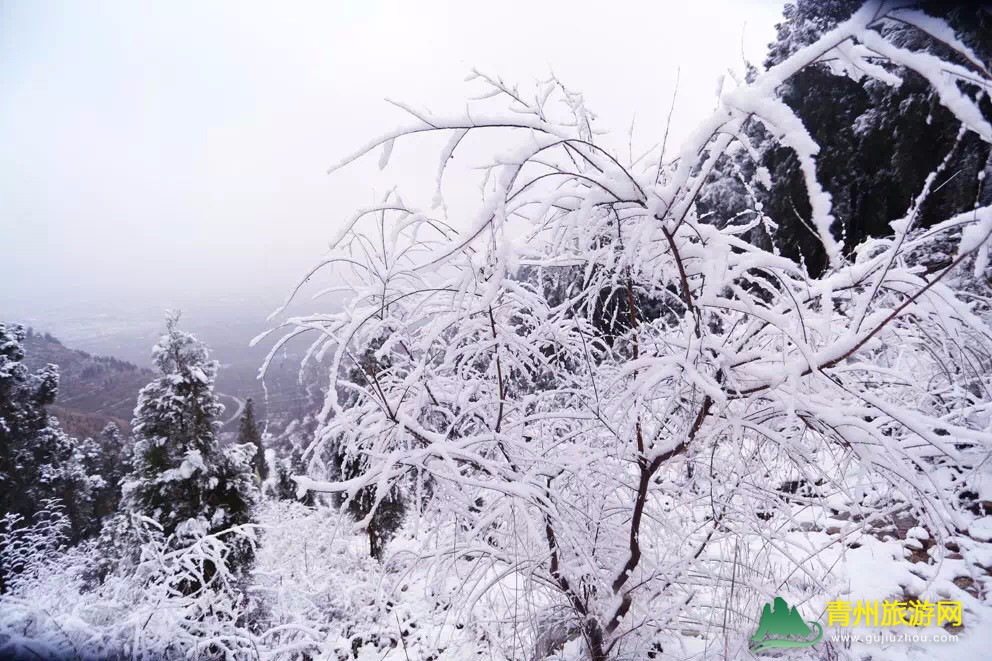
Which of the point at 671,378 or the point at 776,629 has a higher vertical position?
the point at 671,378

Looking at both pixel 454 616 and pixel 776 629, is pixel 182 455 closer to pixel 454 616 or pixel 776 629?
pixel 454 616

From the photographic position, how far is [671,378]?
4.77ft

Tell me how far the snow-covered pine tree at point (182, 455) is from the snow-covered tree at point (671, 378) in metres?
10.7

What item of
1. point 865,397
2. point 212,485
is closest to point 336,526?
point 865,397

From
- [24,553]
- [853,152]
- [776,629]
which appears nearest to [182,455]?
[24,553]

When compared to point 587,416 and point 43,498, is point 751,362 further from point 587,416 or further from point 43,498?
point 43,498

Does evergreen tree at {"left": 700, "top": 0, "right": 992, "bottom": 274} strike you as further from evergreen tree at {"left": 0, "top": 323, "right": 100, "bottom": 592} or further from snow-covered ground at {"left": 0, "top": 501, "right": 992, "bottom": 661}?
evergreen tree at {"left": 0, "top": 323, "right": 100, "bottom": 592}

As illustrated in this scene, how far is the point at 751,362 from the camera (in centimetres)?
142

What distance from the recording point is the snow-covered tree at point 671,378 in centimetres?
110

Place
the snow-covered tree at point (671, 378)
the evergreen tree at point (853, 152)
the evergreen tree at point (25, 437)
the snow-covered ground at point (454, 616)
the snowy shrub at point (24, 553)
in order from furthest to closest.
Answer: the evergreen tree at point (25, 437), the snowy shrub at point (24, 553), the evergreen tree at point (853, 152), the snow-covered ground at point (454, 616), the snow-covered tree at point (671, 378)

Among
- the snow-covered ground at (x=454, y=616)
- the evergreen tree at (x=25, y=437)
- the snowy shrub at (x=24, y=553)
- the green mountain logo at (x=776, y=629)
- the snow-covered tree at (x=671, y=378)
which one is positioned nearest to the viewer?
the snow-covered tree at (x=671, y=378)

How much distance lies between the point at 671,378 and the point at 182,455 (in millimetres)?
12337

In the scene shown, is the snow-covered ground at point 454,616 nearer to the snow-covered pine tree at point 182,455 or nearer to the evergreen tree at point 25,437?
the snow-covered pine tree at point 182,455

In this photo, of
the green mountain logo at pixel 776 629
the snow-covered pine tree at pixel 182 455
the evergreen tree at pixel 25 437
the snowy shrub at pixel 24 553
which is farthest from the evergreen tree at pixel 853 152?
the evergreen tree at pixel 25 437
